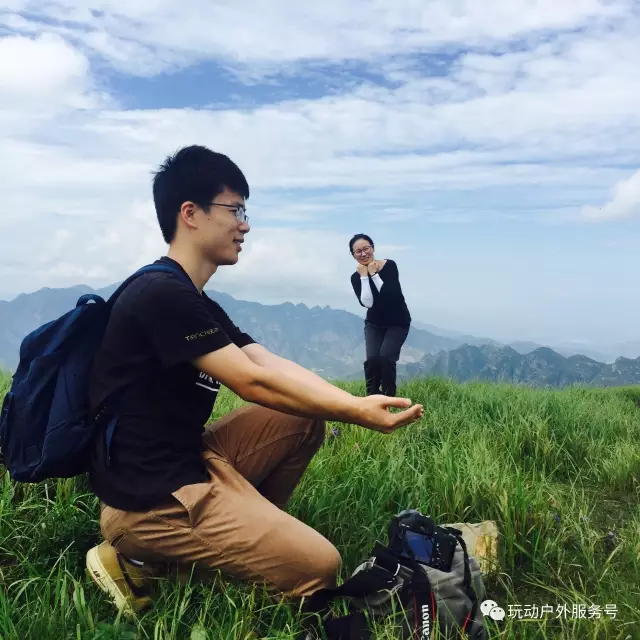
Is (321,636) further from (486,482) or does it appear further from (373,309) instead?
(373,309)

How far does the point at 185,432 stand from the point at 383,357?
558 cm

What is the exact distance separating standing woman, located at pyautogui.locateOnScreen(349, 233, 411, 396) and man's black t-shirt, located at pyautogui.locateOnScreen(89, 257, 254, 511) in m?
5.53

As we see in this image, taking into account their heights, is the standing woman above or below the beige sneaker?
above

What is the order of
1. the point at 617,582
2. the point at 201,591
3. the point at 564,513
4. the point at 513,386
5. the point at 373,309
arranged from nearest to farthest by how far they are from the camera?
the point at 201,591
the point at 617,582
the point at 564,513
the point at 373,309
the point at 513,386

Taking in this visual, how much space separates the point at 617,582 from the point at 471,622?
924 millimetres

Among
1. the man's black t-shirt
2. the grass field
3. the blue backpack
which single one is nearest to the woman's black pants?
the grass field

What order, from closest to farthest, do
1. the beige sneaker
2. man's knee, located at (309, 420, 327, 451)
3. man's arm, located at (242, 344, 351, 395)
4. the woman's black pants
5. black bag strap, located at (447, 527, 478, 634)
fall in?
black bag strap, located at (447, 527, 478, 634) → the beige sneaker → man's knee, located at (309, 420, 327, 451) → man's arm, located at (242, 344, 351, 395) → the woman's black pants

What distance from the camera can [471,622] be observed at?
8.63 ft

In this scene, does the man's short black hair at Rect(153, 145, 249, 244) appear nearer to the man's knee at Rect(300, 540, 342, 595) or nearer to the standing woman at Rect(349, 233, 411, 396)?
the man's knee at Rect(300, 540, 342, 595)

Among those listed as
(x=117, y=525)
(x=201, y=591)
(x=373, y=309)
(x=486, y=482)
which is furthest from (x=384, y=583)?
(x=373, y=309)

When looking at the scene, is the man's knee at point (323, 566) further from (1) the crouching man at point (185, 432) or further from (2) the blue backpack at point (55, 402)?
(2) the blue backpack at point (55, 402)

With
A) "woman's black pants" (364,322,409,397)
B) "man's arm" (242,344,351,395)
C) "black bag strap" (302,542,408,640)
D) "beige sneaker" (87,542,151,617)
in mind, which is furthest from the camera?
"woman's black pants" (364,322,409,397)

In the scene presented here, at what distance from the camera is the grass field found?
8.61 feet

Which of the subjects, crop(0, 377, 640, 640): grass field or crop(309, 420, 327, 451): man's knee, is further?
crop(309, 420, 327, 451): man's knee
